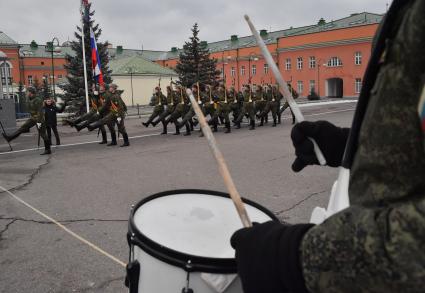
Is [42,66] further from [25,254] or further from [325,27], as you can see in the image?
[25,254]

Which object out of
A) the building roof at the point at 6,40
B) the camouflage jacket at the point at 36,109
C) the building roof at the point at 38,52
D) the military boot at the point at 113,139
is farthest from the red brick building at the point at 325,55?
the camouflage jacket at the point at 36,109

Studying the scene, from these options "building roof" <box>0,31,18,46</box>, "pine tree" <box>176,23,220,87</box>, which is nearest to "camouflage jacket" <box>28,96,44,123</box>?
"pine tree" <box>176,23,220,87</box>

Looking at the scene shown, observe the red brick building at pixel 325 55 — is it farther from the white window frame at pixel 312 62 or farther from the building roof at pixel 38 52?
the building roof at pixel 38 52

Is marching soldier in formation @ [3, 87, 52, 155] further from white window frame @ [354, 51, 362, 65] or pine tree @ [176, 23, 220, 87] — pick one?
white window frame @ [354, 51, 362, 65]

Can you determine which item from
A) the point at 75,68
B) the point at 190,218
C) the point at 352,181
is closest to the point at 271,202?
the point at 190,218

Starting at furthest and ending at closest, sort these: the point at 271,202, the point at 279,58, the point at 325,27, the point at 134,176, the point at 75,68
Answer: the point at 279,58
the point at 325,27
the point at 75,68
the point at 134,176
the point at 271,202

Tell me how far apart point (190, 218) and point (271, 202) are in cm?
383

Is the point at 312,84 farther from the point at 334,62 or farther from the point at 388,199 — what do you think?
the point at 388,199

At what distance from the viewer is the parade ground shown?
3813 millimetres

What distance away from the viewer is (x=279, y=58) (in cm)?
6450

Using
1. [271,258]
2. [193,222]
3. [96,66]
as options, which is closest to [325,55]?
[96,66]

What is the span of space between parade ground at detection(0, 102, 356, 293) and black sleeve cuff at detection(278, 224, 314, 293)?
8.93 feet

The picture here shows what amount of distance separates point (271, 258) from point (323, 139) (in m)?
0.82

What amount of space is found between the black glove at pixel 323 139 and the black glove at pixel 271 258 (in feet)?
2.23
